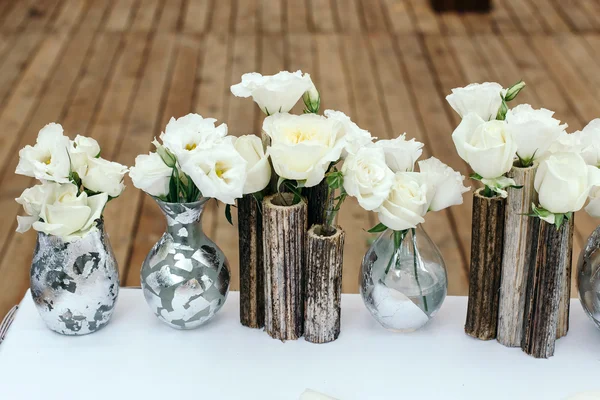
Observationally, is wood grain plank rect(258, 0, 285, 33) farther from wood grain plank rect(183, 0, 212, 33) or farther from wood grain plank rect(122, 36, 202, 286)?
wood grain plank rect(122, 36, 202, 286)

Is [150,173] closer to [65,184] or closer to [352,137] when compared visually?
[65,184]

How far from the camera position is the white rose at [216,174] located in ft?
3.25

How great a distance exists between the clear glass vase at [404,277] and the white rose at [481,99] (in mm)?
167

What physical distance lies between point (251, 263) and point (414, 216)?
0.25 m

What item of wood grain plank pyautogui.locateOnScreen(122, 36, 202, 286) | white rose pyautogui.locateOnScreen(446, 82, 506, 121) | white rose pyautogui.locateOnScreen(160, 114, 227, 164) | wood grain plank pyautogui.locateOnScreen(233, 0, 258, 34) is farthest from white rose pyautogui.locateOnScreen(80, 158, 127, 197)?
wood grain plank pyautogui.locateOnScreen(233, 0, 258, 34)

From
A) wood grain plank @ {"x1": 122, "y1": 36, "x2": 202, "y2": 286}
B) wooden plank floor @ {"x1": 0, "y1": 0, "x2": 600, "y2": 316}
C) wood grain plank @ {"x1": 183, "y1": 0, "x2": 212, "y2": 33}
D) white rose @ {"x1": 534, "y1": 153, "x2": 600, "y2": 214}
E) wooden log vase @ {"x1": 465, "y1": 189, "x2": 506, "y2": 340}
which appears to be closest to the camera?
white rose @ {"x1": 534, "y1": 153, "x2": 600, "y2": 214}

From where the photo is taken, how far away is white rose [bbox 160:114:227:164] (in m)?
1.00

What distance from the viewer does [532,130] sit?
1002 millimetres

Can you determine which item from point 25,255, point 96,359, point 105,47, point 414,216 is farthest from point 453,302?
point 105,47

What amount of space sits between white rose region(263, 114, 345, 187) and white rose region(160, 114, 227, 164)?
2.7 inches

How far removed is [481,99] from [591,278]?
11.0 inches

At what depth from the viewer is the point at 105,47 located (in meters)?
3.92

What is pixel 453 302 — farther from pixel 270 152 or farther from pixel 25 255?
pixel 25 255

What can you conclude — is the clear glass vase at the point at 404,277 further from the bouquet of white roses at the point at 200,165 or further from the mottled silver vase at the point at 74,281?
the mottled silver vase at the point at 74,281
